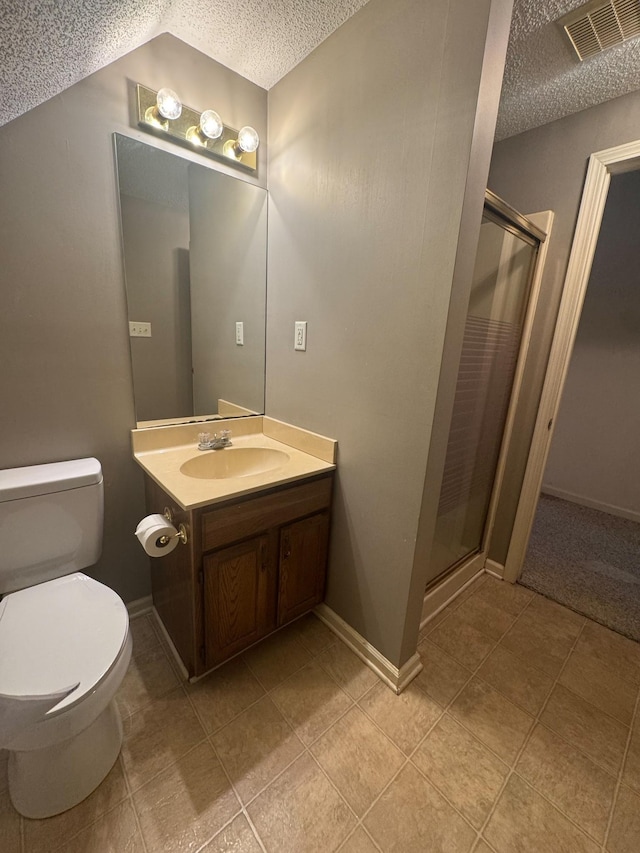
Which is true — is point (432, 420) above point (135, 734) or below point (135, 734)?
above

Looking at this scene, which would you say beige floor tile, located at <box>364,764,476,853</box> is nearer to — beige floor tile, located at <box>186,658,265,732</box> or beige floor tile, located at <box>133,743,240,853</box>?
beige floor tile, located at <box>133,743,240,853</box>

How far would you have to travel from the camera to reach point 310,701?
1272mm

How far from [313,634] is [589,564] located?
1907mm

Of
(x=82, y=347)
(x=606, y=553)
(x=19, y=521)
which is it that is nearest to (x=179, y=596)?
(x=19, y=521)

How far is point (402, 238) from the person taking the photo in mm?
1082

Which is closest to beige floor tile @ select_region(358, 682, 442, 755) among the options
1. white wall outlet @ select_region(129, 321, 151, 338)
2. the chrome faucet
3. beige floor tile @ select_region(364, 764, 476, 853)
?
beige floor tile @ select_region(364, 764, 476, 853)

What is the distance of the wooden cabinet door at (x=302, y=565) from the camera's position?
4.51 ft

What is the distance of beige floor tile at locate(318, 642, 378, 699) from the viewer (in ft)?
4.39

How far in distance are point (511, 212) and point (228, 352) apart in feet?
4.62

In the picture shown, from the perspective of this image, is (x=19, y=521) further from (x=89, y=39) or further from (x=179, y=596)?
(x=89, y=39)

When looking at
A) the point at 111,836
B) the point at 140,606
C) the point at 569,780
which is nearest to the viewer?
the point at 111,836

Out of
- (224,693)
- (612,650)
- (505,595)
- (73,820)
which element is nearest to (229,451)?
(224,693)

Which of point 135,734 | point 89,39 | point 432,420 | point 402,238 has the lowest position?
point 135,734

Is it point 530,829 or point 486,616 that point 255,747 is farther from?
point 486,616
